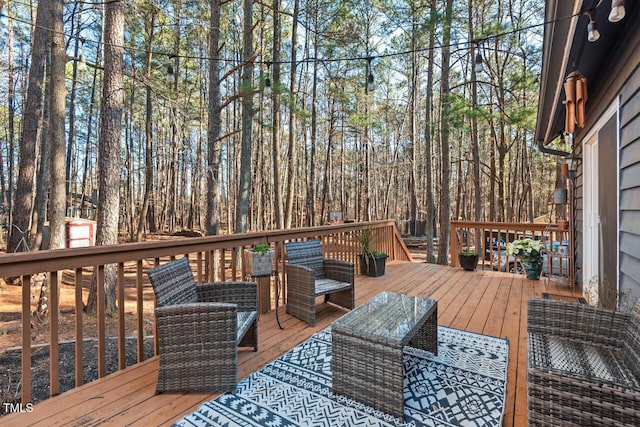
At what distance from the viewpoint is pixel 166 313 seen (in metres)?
1.87

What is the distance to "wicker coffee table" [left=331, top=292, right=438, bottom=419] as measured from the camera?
170cm

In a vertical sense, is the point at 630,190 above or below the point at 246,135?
below

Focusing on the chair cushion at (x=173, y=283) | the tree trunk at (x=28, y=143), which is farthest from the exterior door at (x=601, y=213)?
the tree trunk at (x=28, y=143)

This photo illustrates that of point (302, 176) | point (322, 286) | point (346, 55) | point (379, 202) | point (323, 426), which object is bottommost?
point (323, 426)

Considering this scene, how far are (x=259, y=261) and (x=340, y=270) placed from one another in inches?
38.6

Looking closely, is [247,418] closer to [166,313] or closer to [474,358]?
[166,313]

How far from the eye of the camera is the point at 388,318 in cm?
203

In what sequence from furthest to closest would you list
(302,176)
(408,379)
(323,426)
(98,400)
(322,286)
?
(302,176) → (322,286) → (408,379) → (98,400) → (323,426)

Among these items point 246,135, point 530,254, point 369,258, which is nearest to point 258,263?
point 369,258

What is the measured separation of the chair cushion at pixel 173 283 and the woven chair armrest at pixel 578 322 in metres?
2.23

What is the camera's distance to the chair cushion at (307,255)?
3.42m

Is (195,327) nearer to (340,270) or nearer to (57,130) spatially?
(340,270)

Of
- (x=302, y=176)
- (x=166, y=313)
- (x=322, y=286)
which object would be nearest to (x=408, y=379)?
(x=322, y=286)

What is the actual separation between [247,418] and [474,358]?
1668mm
